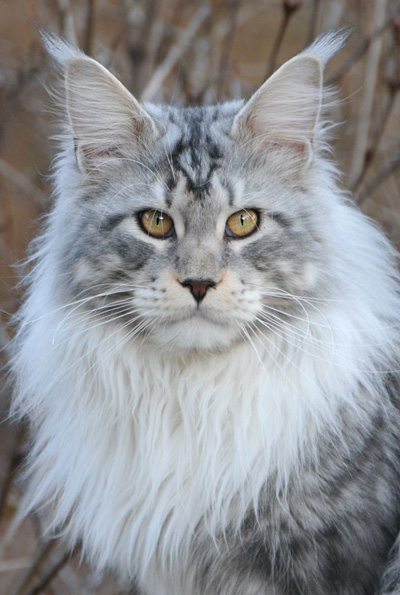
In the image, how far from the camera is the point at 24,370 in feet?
7.82

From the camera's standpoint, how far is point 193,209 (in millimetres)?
2045

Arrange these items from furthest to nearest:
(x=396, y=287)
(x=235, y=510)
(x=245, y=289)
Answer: (x=396, y=287), (x=235, y=510), (x=245, y=289)

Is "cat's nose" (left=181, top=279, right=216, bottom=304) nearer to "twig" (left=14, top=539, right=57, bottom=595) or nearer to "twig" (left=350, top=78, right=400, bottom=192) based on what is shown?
"twig" (left=350, top=78, right=400, bottom=192)

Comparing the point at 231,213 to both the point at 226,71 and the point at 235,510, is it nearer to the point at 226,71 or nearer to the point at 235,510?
the point at 235,510

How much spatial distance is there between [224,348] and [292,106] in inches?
25.7

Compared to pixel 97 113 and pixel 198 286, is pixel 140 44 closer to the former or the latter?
pixel 97 113

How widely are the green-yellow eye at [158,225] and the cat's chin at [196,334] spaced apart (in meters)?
0.23

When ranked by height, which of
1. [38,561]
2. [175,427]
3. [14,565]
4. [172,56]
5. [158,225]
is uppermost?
[172,56]

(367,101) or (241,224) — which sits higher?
(367,101)

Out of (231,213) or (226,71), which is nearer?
(231,213)

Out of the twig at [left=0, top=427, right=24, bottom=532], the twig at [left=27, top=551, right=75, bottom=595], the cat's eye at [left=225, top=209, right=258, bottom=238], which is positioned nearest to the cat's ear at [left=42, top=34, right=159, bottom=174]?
the cat's eye at [left=225, top=209, right=258, bottom=238]

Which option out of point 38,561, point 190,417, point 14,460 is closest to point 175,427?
point 190,417

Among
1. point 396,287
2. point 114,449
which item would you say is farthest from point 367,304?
point 114,449

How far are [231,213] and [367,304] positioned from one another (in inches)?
18.1
